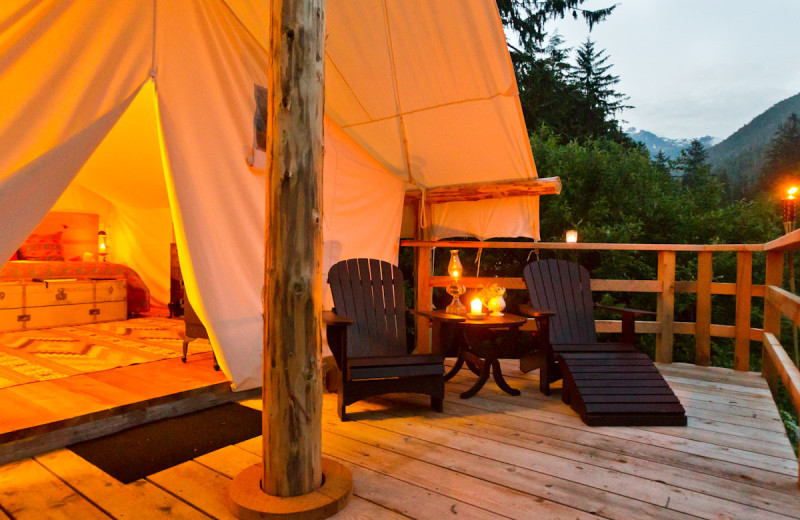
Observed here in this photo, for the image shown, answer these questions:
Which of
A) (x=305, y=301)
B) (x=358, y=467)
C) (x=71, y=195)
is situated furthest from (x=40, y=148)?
(x=71, y=195)

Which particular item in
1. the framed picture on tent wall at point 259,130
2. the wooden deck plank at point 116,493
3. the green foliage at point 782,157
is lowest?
the wooden deck plank at point 116,493

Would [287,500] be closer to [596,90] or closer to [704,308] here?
[704,308]

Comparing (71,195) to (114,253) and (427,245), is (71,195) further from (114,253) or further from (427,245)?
(427,245)

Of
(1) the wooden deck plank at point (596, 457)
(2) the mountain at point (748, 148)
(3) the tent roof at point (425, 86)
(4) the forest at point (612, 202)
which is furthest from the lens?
(2) the mountain at point (748, 148)

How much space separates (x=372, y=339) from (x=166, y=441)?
1.38 metres

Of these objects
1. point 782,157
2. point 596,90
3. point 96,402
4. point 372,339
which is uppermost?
point 596,90

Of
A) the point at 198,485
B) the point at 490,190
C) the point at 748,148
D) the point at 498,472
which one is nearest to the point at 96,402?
the point at 198,485

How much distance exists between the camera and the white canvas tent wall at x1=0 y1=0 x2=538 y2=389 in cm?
204

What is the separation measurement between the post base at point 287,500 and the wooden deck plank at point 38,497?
0.46 metres

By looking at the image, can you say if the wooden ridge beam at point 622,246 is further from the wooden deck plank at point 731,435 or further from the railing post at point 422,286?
the wooden deck plank at point 731,435

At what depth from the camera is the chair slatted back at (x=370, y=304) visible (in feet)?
10.8

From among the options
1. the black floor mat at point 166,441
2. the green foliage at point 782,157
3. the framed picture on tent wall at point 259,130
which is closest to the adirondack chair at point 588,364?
the black floor mat at point 166,441

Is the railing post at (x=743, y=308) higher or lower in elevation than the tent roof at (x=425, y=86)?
lower

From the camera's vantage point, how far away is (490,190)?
14.7 feet
